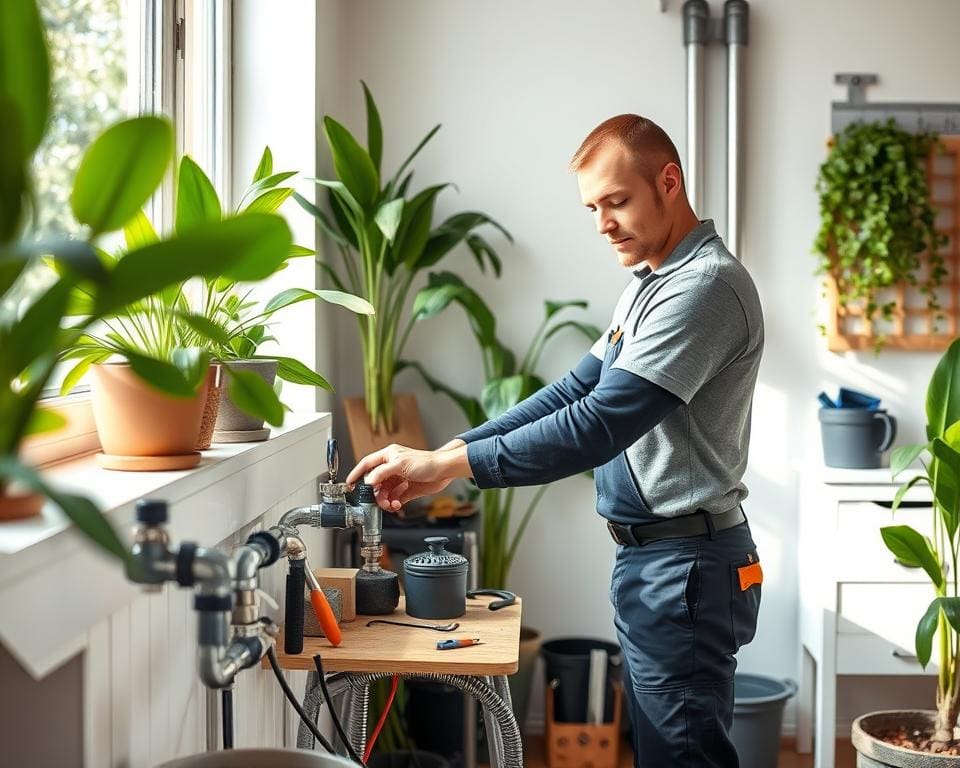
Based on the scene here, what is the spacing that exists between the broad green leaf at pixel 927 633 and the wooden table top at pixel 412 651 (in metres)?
1.28

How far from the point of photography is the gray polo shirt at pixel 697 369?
1.93 m

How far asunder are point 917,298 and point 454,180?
153cm

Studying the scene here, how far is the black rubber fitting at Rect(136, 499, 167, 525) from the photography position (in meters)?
1.09

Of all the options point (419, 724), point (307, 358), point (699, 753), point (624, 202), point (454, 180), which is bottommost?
point (419, 724)

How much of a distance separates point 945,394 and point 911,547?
0.41m

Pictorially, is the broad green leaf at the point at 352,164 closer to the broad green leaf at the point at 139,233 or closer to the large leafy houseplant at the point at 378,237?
the large leafy houseplant at the point at 378,237

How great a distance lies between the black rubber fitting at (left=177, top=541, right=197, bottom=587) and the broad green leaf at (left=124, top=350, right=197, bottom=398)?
0.22 m

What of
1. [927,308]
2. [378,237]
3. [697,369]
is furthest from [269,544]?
[927,308]

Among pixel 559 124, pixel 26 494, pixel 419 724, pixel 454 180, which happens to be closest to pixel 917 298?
pixel 559 124

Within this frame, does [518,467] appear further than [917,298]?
A: No

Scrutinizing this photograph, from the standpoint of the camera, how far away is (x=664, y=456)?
6.66 feet

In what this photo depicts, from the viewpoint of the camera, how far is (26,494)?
1.10 m

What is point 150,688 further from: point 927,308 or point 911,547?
point 927,308

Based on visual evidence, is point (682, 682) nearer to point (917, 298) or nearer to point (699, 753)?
point (699, 753)
